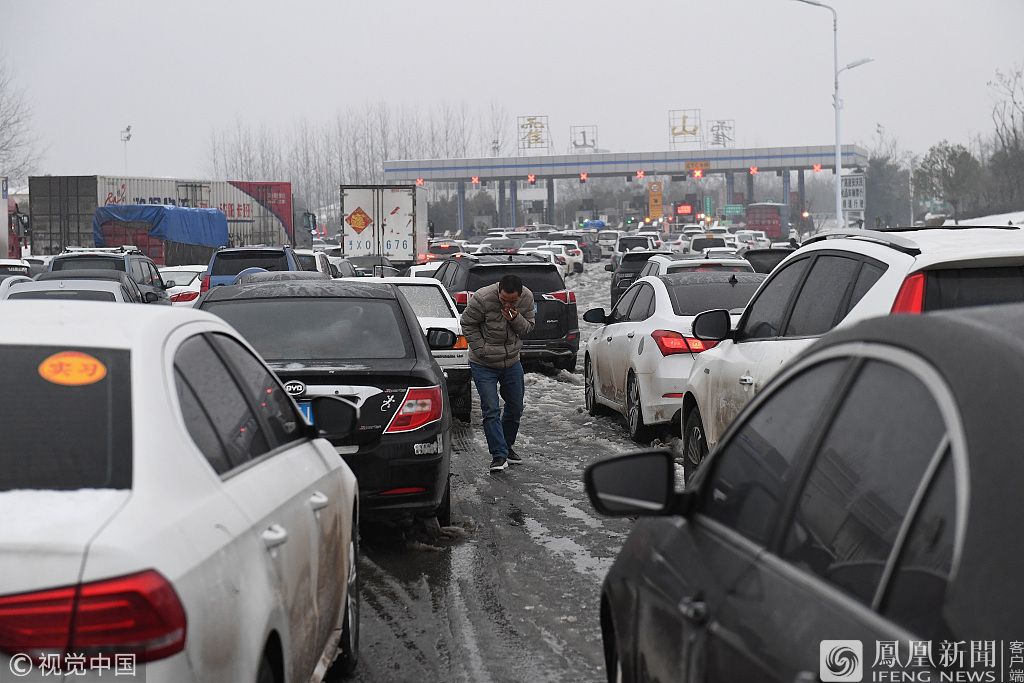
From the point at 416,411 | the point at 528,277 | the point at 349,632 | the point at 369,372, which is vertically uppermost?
the point at 528,277

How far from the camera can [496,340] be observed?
416 inches

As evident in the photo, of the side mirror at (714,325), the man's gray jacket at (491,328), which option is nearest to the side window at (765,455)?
the side mirror at (714,325)

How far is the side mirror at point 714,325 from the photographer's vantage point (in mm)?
7500

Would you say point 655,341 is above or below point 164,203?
below

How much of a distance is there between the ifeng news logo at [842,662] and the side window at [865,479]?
10cm

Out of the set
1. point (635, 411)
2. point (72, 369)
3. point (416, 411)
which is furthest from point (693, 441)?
point (72, 369)

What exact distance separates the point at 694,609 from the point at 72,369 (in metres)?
1.67

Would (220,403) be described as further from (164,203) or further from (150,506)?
(164,203)

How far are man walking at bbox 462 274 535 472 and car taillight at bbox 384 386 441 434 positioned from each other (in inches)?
123

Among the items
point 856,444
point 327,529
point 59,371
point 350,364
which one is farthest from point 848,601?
point 350,364

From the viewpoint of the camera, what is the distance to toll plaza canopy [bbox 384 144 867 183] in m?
97.7

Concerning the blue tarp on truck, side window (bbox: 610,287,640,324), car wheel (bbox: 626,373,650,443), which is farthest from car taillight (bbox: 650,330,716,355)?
the blue tarp on truck

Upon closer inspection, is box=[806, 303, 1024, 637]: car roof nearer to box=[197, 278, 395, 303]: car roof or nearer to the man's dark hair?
box=[197, 278, 395, 303]: car roof

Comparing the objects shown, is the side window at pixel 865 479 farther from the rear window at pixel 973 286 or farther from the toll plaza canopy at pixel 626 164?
the toll plaza canopy at pixel 626 164
